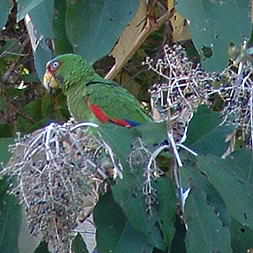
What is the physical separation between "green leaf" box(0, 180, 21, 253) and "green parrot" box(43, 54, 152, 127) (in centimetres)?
52

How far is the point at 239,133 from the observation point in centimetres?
177

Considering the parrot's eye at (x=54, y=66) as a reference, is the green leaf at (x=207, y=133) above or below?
below

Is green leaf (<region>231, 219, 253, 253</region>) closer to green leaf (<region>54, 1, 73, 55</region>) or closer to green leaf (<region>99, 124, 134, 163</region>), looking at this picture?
green leaf (<region>99, 124, 134, 163</region>)

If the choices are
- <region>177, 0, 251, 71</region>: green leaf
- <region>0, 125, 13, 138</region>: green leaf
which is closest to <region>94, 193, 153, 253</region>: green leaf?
<region>177, 0, 251, 71</region>: green leaf

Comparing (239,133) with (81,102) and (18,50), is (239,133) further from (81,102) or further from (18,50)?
(18,50)

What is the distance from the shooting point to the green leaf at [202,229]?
4.81ft

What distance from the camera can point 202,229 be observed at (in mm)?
1470

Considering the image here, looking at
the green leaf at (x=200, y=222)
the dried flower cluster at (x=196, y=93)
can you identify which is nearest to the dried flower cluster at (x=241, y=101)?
the dried flower cluster at (x=196, y=93)

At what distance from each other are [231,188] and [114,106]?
32.0 inches

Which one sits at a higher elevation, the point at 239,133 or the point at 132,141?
the point at 132,141

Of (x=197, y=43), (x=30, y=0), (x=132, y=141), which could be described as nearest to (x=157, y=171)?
(x=132, y=141)

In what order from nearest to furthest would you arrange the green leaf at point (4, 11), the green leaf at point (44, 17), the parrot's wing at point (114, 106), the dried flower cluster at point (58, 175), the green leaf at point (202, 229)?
the dried flower cluster at point (58, 175)
the green leaf at point (202, 229)
the green leaf at point (44, 17)
the green leaf at point (4, 11)
the parrot's wing at point (114, 106)

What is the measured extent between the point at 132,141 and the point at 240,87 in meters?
0.23

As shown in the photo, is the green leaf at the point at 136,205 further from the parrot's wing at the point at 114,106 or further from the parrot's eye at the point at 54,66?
the parrot's eye at the point at 54,66
